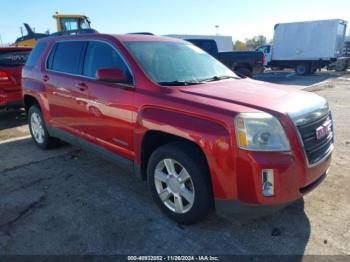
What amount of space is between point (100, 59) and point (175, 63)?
3.13ft

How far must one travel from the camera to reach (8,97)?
717 cm

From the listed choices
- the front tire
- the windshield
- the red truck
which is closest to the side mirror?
the windshield

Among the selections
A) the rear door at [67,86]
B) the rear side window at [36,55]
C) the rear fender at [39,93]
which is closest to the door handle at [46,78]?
the rear door at [67,86]

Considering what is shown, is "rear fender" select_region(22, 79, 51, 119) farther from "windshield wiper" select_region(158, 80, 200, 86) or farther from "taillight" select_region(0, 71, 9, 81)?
"windshield wiper" select_region(158, 80, 200, 86)

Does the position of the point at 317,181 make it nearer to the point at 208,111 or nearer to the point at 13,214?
the point at 208,111

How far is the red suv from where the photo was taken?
2.58 meters

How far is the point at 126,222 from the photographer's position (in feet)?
10.6

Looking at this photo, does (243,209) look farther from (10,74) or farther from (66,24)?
(66,24)

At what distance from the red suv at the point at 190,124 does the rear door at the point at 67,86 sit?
0.05ft

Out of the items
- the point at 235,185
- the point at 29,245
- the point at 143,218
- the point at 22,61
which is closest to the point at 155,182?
the point at 143,218

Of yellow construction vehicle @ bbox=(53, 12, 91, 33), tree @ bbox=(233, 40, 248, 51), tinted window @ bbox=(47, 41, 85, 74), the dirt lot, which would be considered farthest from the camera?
tree @ bbox=(233, 40, 248, 51)

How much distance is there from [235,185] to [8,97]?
632 cm

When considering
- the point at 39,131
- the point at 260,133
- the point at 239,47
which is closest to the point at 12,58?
the point at 39,131

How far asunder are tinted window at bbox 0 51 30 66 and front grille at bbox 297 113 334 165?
6920 mm
